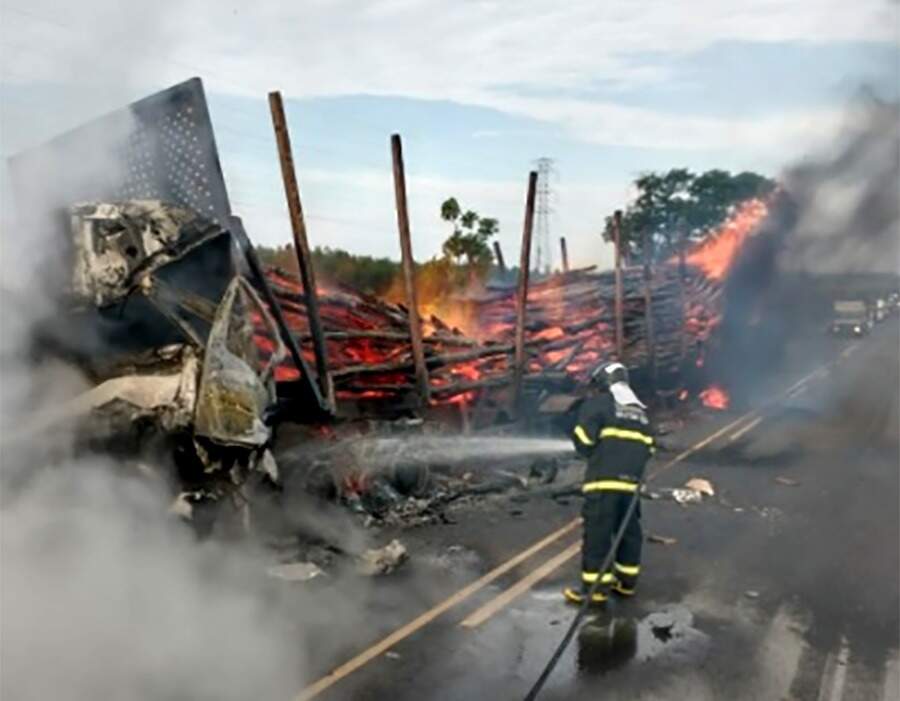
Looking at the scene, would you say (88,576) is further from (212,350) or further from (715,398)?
(715,398)

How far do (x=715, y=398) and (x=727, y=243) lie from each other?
5572 millimetres

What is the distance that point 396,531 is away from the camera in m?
8.80

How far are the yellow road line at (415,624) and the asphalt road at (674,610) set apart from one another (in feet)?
0.06

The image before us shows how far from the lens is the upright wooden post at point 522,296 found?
43.0 ft

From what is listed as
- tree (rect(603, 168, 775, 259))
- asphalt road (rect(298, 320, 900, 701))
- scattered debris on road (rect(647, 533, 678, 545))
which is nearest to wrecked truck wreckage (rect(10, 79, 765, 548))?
asphalt road (rect(298, 320, 900, 701))

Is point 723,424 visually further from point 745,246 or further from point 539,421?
point 745,246

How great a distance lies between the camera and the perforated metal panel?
657cm

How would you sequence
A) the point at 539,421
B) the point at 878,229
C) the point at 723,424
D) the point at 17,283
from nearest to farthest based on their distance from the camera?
1. the point at 17,283
2. the point at 539,421
3. the point at 723,424
4. the point at 878,229

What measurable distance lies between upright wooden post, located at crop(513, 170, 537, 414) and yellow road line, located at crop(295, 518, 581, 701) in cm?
446

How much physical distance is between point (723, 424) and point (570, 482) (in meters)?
7.41

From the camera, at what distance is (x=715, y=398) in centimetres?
2111

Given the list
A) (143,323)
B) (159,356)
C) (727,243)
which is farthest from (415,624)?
(727,243)

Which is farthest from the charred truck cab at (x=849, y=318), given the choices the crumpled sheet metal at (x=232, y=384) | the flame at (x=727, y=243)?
the crumpled sheet metal at (x=232, y=384)

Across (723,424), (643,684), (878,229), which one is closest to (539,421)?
(723,424)
